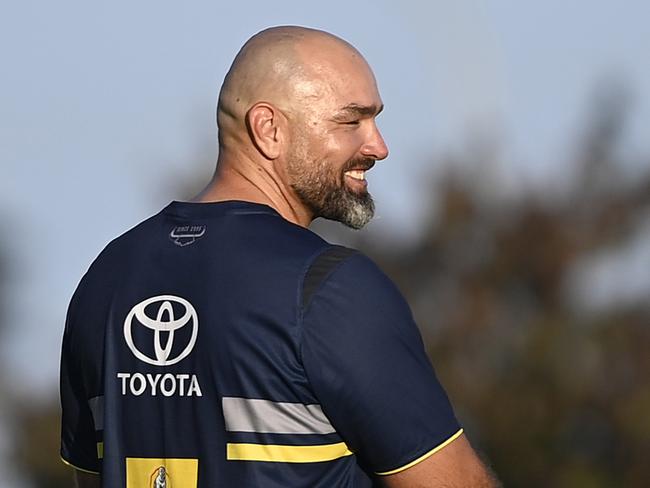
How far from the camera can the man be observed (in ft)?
15.2

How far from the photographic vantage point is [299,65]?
502 cm

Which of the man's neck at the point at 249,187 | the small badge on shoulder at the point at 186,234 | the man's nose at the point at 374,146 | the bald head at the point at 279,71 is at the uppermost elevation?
the bald head at the point at 279,71

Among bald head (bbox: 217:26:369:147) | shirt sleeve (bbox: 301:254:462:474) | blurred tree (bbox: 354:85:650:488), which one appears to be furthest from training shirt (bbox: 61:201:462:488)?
blurred tree (bbox: 354:85:650:488)

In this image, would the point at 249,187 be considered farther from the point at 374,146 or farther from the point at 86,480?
the point at 86,480

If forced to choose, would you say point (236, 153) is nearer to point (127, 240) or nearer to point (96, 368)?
point (127, 240)

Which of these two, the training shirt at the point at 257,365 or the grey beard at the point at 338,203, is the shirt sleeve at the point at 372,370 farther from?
the grey beard at the point at 338,203

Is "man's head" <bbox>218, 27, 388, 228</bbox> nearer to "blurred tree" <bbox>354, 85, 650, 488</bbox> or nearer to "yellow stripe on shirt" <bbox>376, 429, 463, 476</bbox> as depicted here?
"yellow stripe on shirt" <bbox>376, 429, 463, 476</bbox>

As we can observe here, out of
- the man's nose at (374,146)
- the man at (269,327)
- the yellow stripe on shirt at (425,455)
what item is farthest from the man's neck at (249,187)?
the yellow stripe on shirt at (425,455)

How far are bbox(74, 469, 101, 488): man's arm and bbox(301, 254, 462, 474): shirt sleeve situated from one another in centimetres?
89

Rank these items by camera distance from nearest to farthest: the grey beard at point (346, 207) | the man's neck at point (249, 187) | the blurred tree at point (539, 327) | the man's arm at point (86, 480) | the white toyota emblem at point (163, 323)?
the white toyota emblem at point (163, 323) < the man's neck at point (249, 187) < the grey beard at point (346, 207) < the man's arm at point (86, 480) < the blurred tree at point (539, 327)

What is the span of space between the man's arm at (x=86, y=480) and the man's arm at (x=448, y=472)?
0.97m

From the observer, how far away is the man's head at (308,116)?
16.4 ft

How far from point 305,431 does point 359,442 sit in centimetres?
14

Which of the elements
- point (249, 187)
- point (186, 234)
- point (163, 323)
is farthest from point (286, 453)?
point (249, 187)
